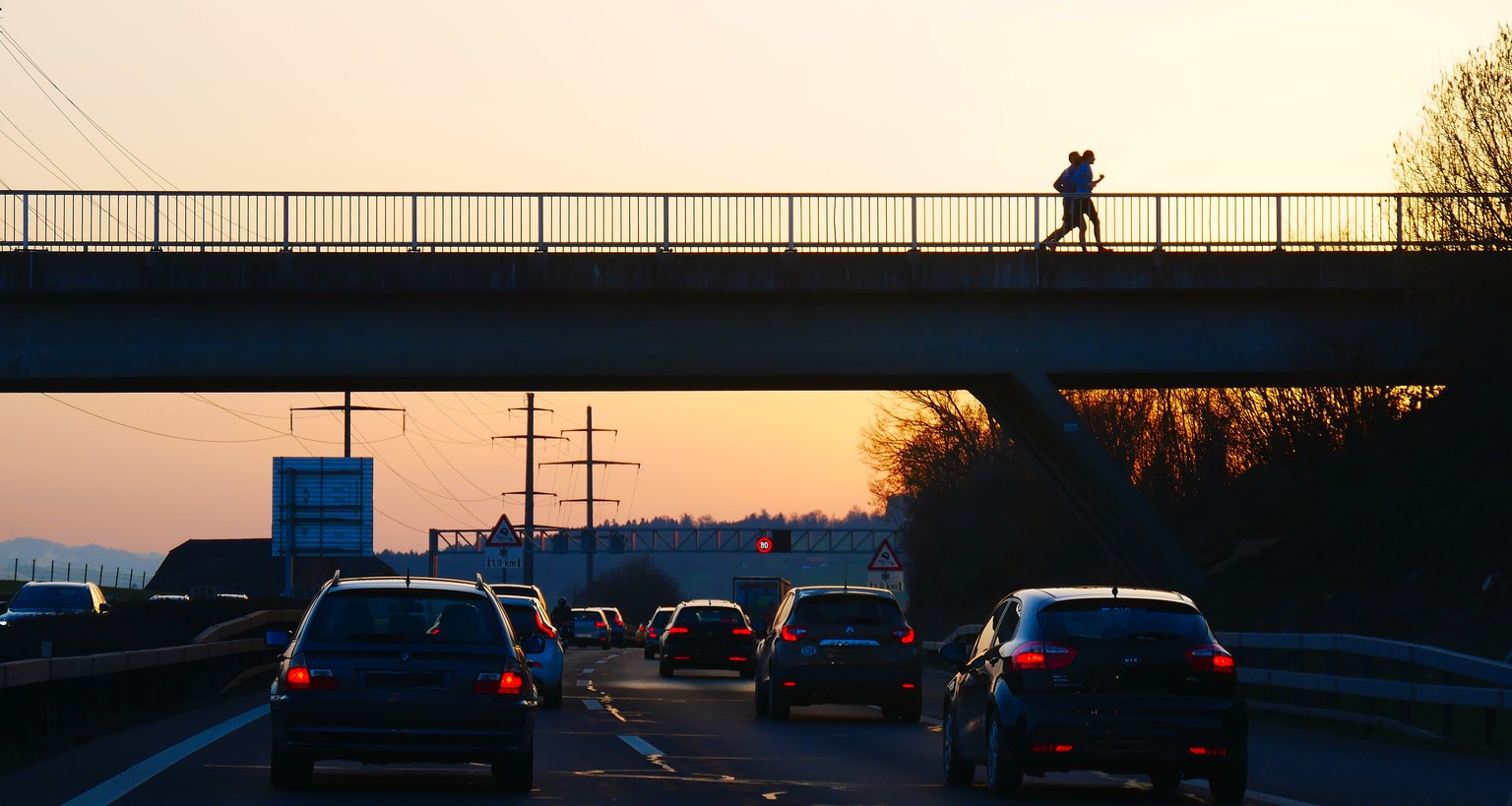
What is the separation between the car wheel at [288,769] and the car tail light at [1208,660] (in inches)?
221

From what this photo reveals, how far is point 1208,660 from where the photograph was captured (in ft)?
41.0

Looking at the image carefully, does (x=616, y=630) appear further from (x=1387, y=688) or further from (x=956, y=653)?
(x=956, y=653)

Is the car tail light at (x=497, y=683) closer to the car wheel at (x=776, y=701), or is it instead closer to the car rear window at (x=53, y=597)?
the car wheel at (x=776, y=701)

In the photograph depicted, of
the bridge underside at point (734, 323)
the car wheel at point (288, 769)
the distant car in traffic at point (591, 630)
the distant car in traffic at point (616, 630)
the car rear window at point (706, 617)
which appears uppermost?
the bridge underside at point (734, 323)

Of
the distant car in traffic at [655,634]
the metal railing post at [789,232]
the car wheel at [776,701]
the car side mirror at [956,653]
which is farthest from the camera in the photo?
the distant car in traffic at [655,634]

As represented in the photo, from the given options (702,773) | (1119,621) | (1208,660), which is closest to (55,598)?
(702,773)

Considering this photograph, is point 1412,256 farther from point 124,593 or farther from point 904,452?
point 124,593

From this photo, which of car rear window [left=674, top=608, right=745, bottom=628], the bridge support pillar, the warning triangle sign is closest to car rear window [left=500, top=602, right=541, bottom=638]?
car rear window [left=674, top=608, right=745, bottom=628]

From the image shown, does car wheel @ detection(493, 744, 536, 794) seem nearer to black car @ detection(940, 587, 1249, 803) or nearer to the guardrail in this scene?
black car @ detection(940, 587, 1249, 803)

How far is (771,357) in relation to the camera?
32.8 meters

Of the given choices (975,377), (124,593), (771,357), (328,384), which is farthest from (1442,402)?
(124,593)

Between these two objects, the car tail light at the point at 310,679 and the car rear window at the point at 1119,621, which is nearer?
the car tail light at the point at 310,679

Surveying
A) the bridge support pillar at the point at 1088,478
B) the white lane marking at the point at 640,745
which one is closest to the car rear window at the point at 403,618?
the white lane marking at the point at 640,745

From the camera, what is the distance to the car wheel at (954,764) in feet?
45.1
